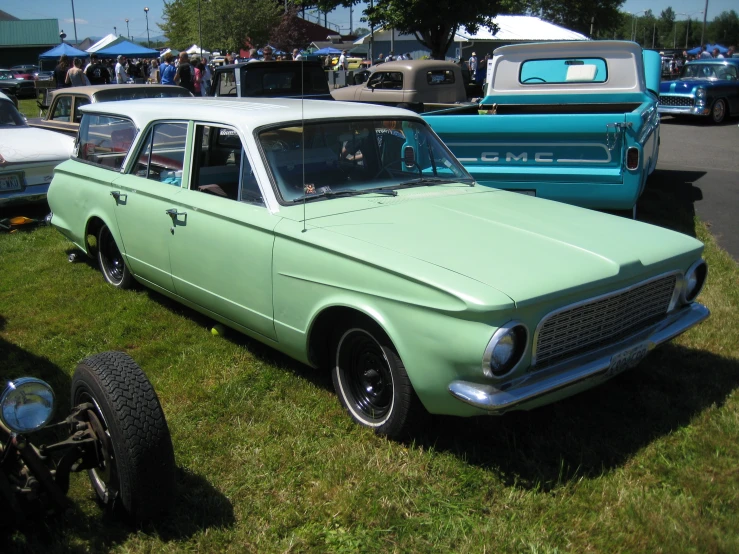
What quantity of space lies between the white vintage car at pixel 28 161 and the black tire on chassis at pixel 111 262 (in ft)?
9.39

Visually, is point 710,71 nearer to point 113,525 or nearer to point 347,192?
point 347,192

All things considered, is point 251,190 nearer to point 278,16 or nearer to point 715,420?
point 715,420

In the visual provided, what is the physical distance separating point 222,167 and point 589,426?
2660 mm

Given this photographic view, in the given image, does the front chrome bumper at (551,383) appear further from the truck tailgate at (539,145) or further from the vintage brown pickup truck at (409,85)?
the vintage brown pickup truck at (409,85)

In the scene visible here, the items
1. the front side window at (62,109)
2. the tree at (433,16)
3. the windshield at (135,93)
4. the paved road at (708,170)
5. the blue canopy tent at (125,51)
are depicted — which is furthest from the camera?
the blue canopy tent at (125,51)

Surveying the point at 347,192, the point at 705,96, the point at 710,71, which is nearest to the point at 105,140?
the point at 347,192

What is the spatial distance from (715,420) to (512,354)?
4.36 feet

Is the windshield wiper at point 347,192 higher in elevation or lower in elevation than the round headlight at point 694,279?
higher

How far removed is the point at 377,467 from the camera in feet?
10.4

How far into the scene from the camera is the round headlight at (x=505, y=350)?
2.76 meters

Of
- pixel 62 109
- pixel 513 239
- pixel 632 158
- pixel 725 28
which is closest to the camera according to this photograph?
pixel 513 239

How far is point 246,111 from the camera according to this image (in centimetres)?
428

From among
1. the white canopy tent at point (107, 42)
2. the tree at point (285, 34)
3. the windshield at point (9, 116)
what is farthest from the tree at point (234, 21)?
the windshield at point (9, 116)

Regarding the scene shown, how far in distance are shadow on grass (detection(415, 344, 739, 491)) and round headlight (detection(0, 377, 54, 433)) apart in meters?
1.72
